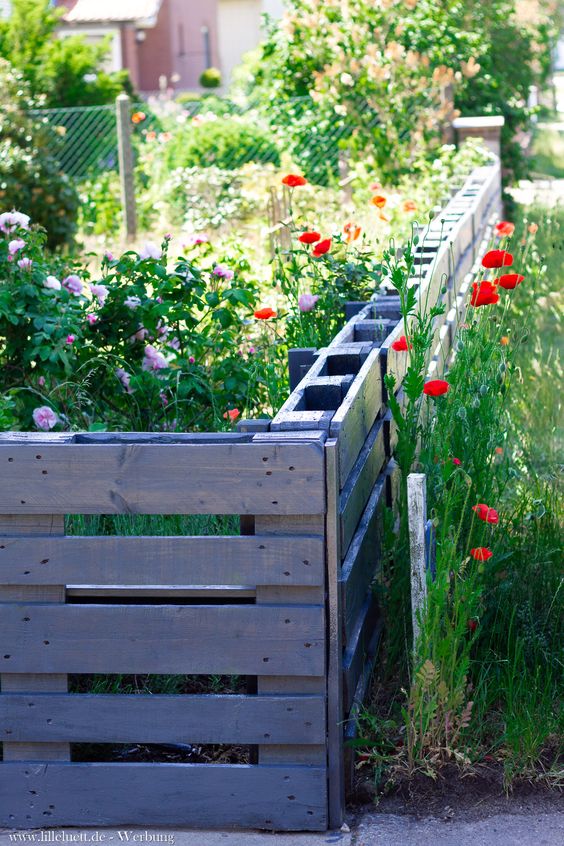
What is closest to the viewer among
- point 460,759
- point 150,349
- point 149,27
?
point 460,759

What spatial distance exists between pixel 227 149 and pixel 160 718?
10.8m

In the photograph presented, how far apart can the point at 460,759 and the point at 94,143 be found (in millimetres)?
13335

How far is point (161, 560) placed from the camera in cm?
280

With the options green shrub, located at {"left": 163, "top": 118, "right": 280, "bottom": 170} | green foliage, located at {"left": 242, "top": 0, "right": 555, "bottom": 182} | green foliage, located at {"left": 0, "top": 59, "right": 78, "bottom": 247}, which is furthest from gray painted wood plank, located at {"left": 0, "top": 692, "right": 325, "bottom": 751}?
green shrub, located at {"left": 163, "top": 118, "right": 280, "bottom": 170}

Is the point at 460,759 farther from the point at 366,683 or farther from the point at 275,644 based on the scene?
the point at 275,644

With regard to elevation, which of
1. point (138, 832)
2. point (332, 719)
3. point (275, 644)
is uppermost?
point (275, 644)

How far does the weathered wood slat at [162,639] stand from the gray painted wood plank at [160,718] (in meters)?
0.07

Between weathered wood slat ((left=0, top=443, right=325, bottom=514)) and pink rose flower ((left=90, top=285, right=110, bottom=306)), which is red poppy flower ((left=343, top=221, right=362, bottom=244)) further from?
weathered wood slat ((left=0, top=443, right=325, bottom=514))

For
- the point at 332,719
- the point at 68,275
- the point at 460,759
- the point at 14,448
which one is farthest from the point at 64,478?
the point at 68,275

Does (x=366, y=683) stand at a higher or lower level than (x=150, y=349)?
lower

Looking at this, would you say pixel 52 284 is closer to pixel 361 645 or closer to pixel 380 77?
pixel 361 645

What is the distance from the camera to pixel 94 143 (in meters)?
15.2

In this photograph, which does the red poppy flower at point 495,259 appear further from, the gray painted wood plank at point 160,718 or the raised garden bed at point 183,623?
the gray painted wood plank at point 160,718

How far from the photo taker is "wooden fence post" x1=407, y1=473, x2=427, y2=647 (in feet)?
9.78
